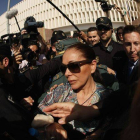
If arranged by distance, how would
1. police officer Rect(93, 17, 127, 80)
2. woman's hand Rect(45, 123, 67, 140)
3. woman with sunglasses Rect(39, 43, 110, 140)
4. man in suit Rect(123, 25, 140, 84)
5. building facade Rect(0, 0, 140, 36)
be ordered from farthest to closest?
building facade Rect(0, 0, 140, 36) → police officer Rect(93, 17, 127, 80) → man in suit Rect(123, 25, 140, 84) → woman with sunglasses Rect(39, 43, 110, 140) → woman's hand Rect(45, 123, 67, 140)

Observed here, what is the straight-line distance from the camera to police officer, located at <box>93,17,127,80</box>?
8.62ft

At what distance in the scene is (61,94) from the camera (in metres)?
1.54

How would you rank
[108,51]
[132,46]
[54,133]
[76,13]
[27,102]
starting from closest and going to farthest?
[54,133] → [27,102] → [132,46] → [108,51] → [76,13]

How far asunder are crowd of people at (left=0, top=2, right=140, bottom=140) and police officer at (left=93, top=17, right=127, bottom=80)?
2 centimetres

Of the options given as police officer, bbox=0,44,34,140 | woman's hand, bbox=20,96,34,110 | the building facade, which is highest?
the building facade

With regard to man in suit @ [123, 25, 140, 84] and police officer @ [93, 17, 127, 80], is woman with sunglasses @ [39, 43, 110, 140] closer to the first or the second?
man in suit @ [123, 25, 140, 84]

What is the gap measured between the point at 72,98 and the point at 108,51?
1.58 metres

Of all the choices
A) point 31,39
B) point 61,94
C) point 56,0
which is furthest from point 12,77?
point 56,0

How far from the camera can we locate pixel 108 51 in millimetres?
2793

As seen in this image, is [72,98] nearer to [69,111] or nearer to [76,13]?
[69,111]

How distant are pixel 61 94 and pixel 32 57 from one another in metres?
1.16

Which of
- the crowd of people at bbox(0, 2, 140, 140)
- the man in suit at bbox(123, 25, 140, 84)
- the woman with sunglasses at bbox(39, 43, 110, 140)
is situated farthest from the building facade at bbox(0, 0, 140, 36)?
the woman with sunglasses at bbox(39, 43, 110, 140)

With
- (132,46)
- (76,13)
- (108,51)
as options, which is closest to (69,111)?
(132,46)

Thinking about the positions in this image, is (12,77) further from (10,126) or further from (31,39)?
(31,39)
